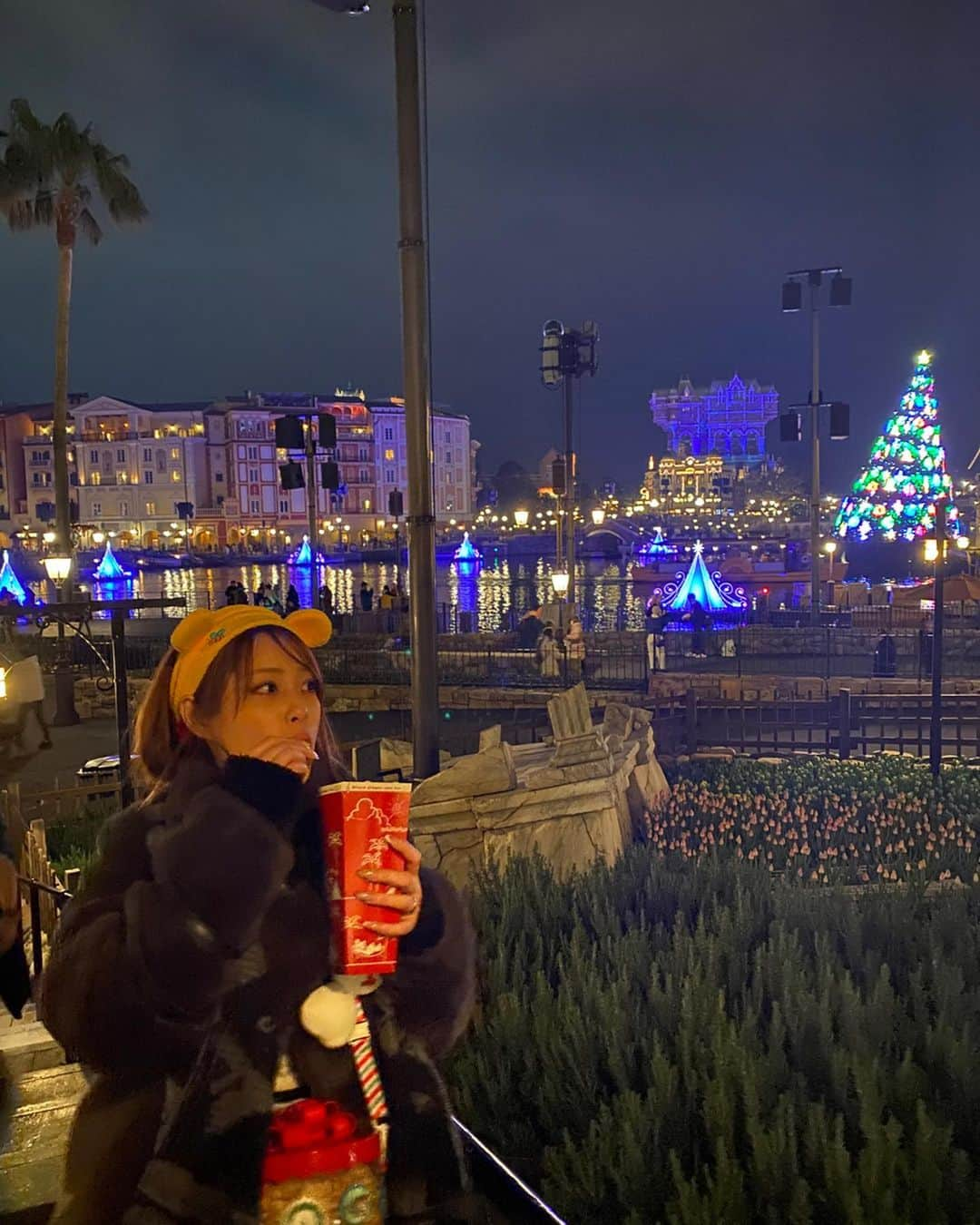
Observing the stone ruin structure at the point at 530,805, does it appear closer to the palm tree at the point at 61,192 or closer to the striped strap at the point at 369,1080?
the striped strap at the point at 369,1080

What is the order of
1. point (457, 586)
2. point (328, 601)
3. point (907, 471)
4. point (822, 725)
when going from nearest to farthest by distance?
point (822, 725) → point (328, 601) → point (907, 471) → point (457, 586)

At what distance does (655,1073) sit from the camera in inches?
130

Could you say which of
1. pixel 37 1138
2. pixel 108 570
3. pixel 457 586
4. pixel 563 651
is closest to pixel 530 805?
pixel 37 1138

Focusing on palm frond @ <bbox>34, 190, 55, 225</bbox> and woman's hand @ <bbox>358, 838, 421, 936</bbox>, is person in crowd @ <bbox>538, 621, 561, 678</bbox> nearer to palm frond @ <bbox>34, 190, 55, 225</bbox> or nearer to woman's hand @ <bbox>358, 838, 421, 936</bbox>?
palm frond @ <bbox>34, 190, 55, 225</bbox>

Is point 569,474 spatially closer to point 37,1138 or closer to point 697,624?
point 697,624

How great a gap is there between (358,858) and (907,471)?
128 ft

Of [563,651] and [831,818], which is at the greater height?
[563,651]

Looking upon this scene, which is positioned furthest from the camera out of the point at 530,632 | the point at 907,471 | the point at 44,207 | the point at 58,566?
the point at 907,471

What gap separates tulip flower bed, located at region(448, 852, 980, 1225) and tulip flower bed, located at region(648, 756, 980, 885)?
1.58 meters

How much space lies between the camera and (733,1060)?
10.9 ft

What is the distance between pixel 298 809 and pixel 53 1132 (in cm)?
279

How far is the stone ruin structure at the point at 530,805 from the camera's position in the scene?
5801 millimetres

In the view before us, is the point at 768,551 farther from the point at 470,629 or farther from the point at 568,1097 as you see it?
the point at 568,1097

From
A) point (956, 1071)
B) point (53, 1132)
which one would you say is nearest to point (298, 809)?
point (956, 1071)
